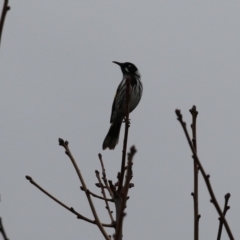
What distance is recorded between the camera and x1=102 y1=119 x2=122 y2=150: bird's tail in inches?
437

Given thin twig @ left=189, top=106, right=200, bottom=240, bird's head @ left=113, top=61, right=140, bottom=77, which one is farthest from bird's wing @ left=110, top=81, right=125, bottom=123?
→ thin twig @ left=189, top=106, right=200, bottom=240

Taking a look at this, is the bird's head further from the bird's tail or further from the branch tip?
the branch tip

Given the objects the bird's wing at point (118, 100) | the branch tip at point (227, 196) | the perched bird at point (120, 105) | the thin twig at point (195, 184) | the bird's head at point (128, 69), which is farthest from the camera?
the bird's head at point (128, 69)

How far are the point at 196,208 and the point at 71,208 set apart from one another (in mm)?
1159

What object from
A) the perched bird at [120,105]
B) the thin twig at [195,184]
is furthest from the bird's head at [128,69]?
the thin twig at [195,184]

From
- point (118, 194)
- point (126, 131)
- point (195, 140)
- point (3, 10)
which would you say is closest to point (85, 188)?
point (118, 194)

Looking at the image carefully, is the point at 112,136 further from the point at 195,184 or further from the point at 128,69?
the point at 195,184

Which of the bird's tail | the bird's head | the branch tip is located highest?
the bird's head

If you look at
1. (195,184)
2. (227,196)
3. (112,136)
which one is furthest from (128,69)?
(195,184)

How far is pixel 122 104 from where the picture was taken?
36.6 ft

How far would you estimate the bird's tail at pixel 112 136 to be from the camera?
11.1m

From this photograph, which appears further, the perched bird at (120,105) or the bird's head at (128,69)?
the bird's head at (128,69)

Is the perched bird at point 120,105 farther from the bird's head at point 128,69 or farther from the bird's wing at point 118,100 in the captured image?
the bird's head at point 128,69

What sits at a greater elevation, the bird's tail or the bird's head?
the bird's head
